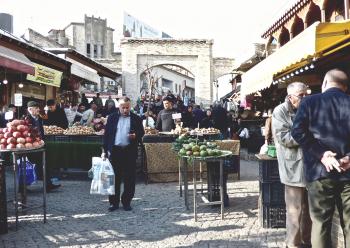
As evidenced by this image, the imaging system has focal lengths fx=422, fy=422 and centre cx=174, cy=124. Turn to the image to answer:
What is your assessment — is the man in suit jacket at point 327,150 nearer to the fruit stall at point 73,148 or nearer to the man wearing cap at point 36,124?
the man wearing cap at point 36,124

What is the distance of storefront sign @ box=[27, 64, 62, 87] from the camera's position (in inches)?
494

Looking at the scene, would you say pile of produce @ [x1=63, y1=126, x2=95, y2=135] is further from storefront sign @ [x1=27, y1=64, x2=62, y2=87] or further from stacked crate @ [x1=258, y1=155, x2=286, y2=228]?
stacked crate @ [x1=258, y1=155, x2=286, y2=228]

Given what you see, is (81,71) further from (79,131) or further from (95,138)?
(95,138)

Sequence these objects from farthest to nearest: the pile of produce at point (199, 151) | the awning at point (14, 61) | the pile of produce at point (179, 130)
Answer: the awning at point (14, 61), the pile of produce at point (179, 130), the pile of produce at point (199, 151)

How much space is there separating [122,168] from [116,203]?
1.89ft

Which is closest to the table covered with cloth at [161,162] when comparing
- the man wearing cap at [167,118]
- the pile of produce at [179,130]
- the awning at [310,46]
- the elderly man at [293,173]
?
the pile of produce at [179,130]

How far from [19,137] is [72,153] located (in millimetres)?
4362

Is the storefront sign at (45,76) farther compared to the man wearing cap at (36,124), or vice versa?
the storefront sign at (45,76)

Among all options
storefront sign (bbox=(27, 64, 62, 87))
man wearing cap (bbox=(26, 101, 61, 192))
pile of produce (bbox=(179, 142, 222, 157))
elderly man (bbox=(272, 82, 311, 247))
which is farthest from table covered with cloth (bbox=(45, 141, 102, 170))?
elderly man (bbox=(272, 82, 311, 247))

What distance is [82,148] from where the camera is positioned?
10.4 metres

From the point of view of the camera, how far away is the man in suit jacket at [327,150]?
3.60 metres

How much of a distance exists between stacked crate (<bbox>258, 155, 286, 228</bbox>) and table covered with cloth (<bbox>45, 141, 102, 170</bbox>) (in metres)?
5.68

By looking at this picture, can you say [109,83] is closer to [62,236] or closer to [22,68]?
[22,68]

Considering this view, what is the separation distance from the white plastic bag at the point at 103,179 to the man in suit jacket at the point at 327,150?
3.68 m
